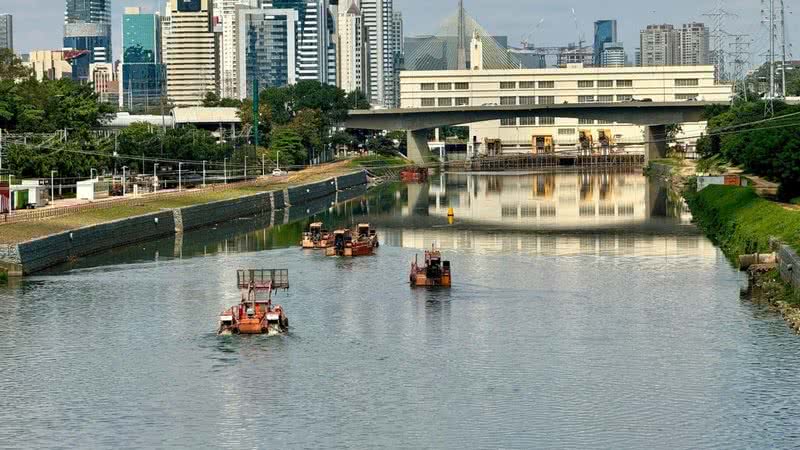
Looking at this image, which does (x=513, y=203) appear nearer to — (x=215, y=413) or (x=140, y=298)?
(x=140, y=298)

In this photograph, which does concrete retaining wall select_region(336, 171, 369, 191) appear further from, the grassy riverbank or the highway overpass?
the highway overpass

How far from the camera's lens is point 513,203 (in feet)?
387

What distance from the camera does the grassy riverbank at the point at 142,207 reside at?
75125 millimetres

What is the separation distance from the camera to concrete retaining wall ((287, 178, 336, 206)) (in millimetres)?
123438

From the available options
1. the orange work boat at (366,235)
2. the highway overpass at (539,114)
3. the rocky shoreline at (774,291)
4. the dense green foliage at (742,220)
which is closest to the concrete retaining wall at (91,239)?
the orange work boat at (366,235)

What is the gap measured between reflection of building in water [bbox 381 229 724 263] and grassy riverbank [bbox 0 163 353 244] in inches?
626

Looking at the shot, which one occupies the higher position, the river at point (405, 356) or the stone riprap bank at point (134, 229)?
the stone riprap bank at point (134, 229)

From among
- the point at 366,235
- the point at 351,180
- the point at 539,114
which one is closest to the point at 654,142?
the point at 539,114

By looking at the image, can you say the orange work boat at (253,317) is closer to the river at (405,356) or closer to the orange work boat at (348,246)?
the river at (405,356)

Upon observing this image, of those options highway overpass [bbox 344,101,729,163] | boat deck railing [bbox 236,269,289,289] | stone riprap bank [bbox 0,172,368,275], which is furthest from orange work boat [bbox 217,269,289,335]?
highway overpass [bbox 344,101,729,163]

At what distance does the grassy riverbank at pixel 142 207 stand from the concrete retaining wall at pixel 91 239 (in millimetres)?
1085

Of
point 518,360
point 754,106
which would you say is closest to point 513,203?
point 754,106

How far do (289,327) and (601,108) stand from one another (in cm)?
11605

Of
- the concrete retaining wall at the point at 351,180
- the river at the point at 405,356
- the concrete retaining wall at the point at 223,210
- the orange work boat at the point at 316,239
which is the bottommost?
the river at the point at 405,356
